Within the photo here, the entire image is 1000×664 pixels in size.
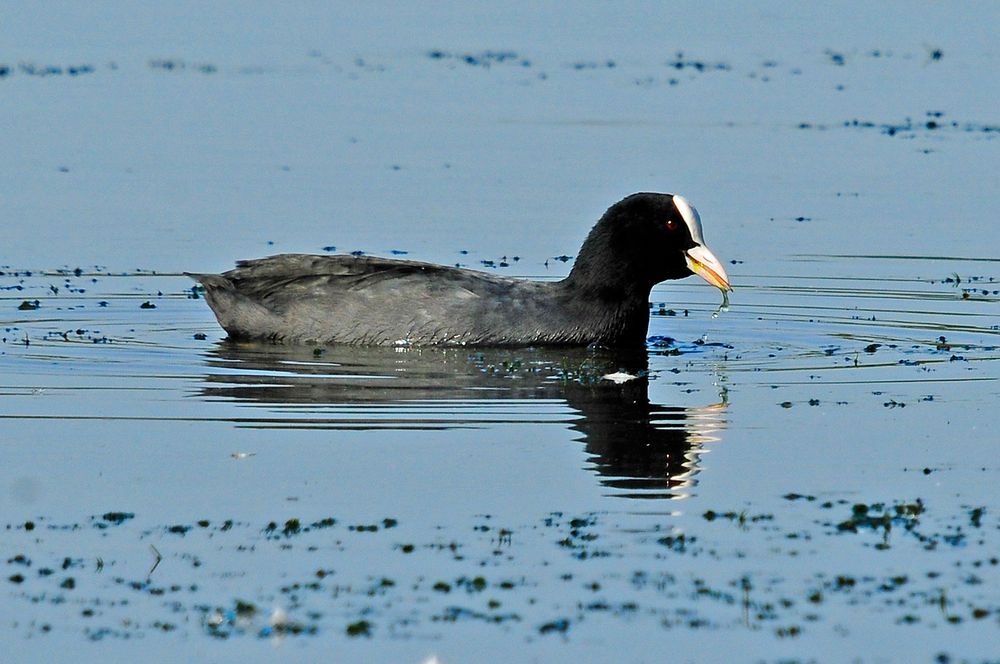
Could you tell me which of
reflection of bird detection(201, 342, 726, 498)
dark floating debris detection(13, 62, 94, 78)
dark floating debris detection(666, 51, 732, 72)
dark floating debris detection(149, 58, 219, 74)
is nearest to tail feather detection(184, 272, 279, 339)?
reflection of bird detection(201, 342, 726, 498)

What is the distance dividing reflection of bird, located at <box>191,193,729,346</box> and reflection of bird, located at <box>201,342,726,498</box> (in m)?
0.19

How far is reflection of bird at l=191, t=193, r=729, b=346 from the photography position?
16.0 meters

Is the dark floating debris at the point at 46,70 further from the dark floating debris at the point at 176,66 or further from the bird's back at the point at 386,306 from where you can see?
the bird's back at the point at 386,306

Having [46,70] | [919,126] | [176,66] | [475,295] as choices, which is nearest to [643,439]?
[475,295]

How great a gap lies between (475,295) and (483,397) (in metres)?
2.59

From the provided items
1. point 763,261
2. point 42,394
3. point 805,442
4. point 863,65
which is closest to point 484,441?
point 805,442

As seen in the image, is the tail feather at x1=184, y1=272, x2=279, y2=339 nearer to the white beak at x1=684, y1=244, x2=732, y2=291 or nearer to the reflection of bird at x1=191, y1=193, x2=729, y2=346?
the reflection of bird at x1=191, y1=193, x2=729, y2=346

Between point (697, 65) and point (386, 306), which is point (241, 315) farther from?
point (697, 65)

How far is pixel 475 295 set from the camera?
16.0 metres

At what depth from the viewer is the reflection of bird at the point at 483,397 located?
11.7 metres

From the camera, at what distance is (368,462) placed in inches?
441

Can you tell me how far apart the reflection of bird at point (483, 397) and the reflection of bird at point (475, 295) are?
7.4 inches

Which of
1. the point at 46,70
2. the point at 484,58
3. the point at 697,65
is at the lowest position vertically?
the point at 46,70

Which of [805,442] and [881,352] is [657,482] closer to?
[805,442]
